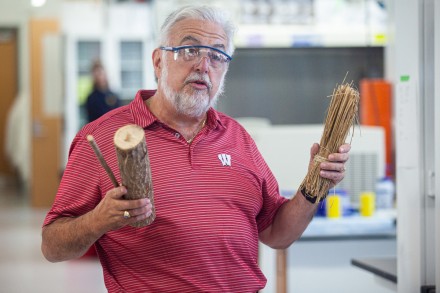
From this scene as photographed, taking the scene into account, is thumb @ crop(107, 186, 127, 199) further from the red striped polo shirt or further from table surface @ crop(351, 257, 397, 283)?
table surface @ crop(351, 257, 397, 283)

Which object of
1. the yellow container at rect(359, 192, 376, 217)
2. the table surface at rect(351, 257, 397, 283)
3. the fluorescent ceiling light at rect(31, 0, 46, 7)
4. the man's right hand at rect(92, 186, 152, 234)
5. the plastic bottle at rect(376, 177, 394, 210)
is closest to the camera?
the man's right hand at rect(92, 186, 152, 234)

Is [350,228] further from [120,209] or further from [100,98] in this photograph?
[100,98]

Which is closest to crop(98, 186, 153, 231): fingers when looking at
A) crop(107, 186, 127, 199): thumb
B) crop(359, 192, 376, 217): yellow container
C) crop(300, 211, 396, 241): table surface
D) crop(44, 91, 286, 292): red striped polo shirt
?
crop(107, 186, 127, 199): thumb

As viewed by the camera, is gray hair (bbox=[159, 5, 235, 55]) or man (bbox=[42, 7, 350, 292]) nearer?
man (bbox=[42, 7, 350, 292])

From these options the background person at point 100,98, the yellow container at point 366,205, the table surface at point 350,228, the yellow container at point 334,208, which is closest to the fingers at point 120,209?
the table surface at point 350,228

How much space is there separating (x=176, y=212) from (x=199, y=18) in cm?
62

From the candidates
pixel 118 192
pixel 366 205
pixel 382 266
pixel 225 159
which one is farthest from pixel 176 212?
pixel 366 205

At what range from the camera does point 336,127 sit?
8.23 feet

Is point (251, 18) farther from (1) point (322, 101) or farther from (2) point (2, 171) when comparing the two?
(2) point (2, 171)

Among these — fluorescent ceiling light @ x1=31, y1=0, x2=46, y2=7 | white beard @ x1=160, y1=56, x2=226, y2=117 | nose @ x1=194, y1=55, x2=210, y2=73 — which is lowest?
white beard @ x1=160, y1=56, x2=226, y2=117

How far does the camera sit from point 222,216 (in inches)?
98.5

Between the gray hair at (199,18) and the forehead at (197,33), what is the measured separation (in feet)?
0.04

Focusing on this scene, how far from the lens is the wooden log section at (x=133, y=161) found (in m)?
2.06

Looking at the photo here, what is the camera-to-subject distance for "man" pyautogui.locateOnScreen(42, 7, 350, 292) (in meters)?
2.43
